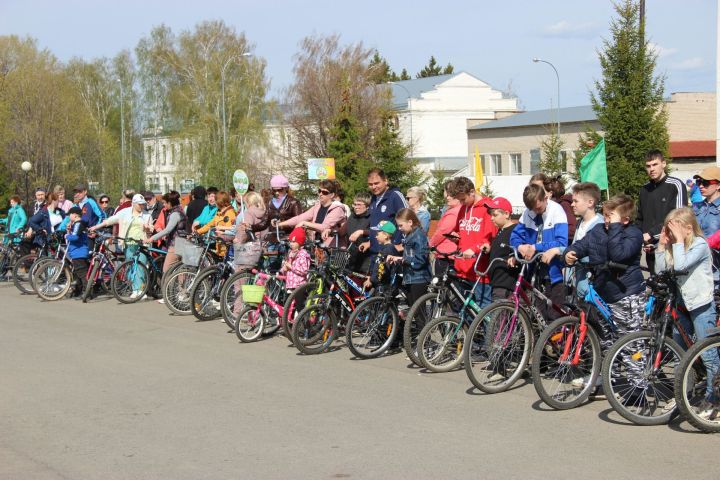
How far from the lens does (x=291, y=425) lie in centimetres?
727

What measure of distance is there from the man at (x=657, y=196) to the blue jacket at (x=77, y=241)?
10079 mm

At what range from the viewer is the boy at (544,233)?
849 centimetres

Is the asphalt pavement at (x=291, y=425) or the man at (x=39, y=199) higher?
the man at (x=39, y=199)

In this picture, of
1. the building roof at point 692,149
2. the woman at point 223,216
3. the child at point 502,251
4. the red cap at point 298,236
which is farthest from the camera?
the building roof at point 692,149

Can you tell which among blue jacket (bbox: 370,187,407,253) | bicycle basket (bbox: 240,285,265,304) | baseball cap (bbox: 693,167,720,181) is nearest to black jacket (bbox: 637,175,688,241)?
baseball cap (bbox: 693,167,720,181)

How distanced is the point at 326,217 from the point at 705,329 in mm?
5782

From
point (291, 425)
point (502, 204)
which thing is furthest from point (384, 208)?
point (291, 425)

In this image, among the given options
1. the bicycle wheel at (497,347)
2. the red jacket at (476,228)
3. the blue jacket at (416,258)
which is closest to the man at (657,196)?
the red jacket at (476,228)

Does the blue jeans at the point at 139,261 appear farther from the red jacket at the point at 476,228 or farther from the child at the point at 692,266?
the child at the point at 692,266

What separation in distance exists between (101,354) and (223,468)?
16.7ft

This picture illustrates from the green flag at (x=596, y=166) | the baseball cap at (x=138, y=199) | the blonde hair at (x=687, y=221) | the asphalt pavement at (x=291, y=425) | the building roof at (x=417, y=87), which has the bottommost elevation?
the asphalt pavement at (x=291, y=425)

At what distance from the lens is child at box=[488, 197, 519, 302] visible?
29.2 feet

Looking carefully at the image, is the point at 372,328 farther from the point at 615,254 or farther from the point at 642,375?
the point at 642,375

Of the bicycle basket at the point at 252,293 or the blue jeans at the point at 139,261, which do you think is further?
the blue jeans at the point at 139,261
